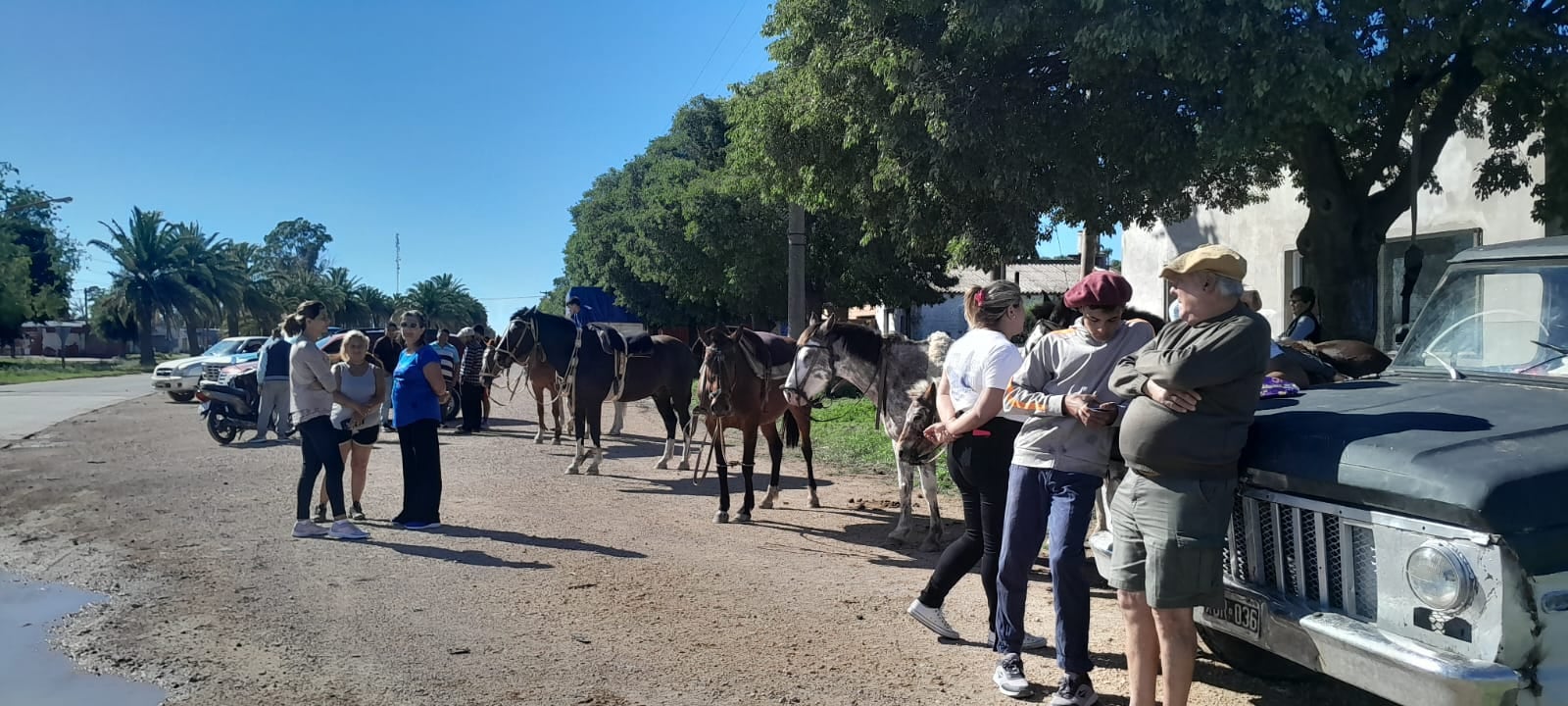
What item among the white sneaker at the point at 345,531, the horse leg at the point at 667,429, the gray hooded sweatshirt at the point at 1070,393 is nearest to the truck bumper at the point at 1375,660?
the gray hooded sweatshirt at the point at 1070,393

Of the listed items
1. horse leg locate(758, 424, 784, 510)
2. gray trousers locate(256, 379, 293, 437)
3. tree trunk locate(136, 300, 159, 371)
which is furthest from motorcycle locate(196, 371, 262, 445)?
tree trunk locate(136, 300, 159, 371)

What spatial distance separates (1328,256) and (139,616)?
11563 mm

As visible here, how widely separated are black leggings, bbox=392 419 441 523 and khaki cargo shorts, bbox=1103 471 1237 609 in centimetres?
667

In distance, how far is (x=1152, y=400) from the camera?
11.8ft

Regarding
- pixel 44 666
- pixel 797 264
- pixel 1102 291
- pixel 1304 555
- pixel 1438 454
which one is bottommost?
Answer: pixel 44 666

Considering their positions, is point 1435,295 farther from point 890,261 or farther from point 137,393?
point 137,393

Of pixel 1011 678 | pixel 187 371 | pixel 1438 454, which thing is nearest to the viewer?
pixel 1438 454

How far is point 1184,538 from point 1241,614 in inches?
21.9

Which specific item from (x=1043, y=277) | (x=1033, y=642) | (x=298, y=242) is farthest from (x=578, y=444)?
(x=298, y=242)

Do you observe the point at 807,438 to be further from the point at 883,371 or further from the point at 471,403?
the point at 471,403

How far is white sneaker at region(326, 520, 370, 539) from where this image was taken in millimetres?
8148

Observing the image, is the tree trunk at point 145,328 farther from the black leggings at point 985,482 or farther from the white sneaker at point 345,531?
the black leggings at point 985,482

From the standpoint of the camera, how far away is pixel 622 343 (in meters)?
13.0

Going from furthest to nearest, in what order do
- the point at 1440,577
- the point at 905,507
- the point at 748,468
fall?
the point at 748,468 → the point at 905,507 → the point at 1440,577
